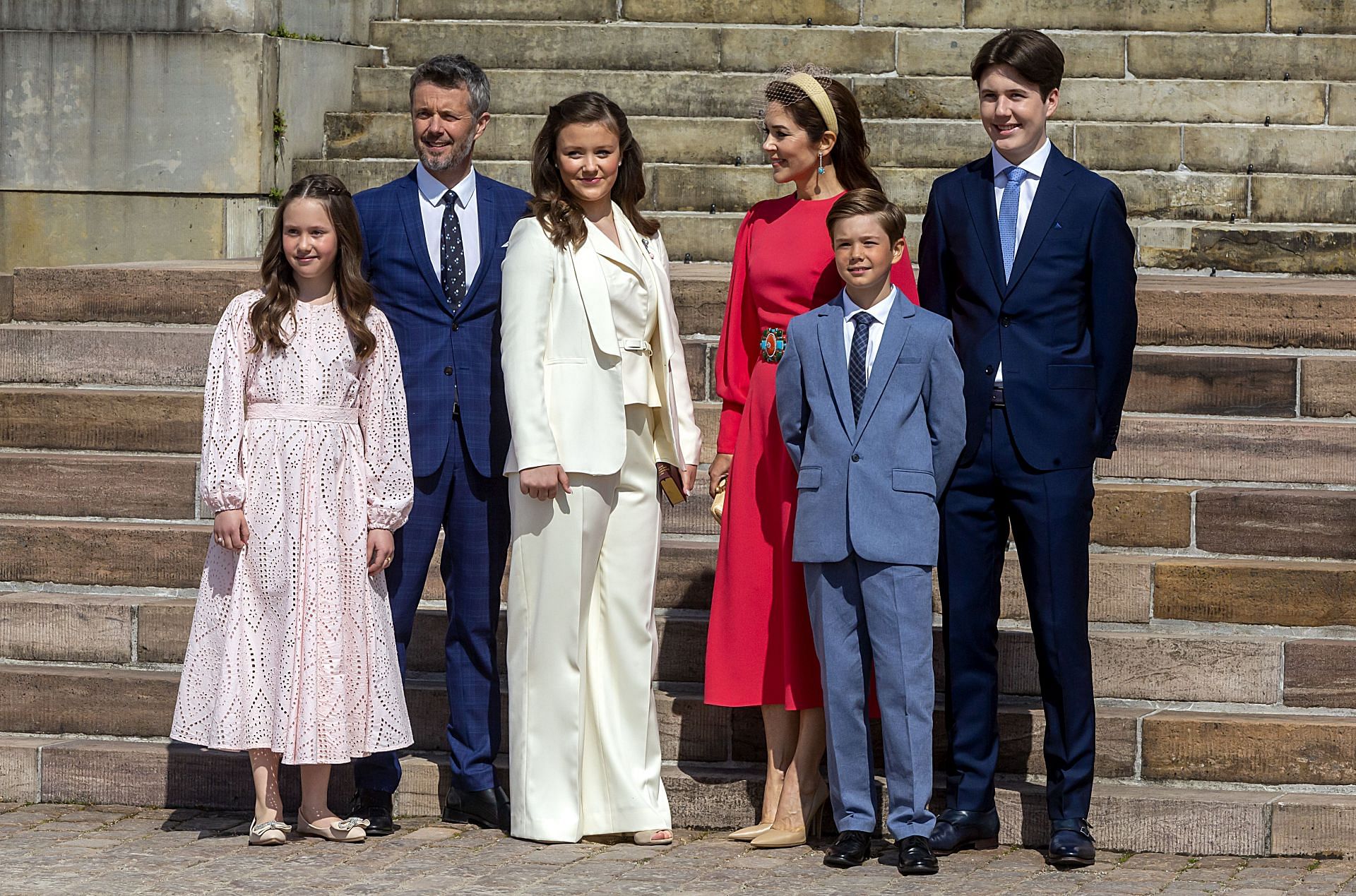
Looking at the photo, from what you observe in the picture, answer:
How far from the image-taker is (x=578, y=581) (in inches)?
221

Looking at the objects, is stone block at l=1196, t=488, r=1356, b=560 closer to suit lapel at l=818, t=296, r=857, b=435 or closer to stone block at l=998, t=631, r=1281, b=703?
stone block at l=998, t=631, r=1281, b=703

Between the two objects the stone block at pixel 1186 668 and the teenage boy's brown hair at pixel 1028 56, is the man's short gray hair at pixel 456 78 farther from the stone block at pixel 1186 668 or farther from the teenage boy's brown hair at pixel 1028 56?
the stone block at pixel 1186 668

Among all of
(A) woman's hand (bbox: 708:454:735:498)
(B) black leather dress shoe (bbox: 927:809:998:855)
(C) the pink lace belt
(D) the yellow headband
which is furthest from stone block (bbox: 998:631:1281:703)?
(C) the pink lace belt

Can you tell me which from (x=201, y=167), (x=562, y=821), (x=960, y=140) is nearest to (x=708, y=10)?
(x=960, y=140)

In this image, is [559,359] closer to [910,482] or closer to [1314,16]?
[910,482]

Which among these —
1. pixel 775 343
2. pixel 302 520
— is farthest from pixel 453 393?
pixel 775 343

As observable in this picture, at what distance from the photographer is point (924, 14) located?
10844 millimetres

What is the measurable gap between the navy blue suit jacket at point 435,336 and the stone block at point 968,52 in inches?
210

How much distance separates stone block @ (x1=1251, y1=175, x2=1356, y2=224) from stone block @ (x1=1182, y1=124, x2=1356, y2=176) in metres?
0.24

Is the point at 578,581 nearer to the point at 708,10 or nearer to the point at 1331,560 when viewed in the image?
the point at 1331,560

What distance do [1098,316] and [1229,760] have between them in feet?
4.84

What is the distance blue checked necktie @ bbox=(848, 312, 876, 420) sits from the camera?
17.7 feet

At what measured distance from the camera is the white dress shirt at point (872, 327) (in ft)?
17.7

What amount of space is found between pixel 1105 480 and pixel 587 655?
226 cm
